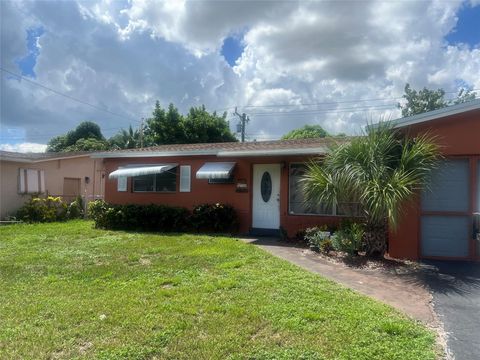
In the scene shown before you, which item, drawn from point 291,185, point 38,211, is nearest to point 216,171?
point 291,185

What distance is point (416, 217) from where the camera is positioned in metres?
9.11

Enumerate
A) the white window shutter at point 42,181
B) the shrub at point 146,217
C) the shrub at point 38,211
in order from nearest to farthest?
the shrub at point 146,217 → the shrub at point 38,211 → the white window shutter at point 42,181

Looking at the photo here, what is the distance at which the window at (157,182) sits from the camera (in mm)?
14719

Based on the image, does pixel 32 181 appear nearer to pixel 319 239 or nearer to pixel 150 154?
pixel 150 154

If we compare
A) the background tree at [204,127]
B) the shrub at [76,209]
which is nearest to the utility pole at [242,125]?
the background tree at [204,127]

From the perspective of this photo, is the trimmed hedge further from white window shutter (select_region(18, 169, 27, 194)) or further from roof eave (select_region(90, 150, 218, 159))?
white window shutter (select_region(18, 169, 27, 194))

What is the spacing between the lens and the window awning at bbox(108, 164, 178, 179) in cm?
1391

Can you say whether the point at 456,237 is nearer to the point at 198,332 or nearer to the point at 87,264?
the point at 198,332

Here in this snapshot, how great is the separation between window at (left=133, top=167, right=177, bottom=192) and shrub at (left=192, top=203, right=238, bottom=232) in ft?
6.45

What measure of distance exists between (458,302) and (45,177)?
65.6 feet

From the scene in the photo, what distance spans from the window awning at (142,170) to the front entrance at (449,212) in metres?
8.48

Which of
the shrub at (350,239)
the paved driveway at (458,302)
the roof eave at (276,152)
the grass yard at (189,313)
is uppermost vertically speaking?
the roof eave at (276,152)

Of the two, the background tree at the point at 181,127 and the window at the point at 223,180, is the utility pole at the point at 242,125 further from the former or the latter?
the window at the point at 223,180

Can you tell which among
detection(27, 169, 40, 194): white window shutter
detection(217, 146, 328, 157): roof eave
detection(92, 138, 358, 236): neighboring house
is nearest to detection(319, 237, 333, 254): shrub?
detection(92, 138, 358, 236): neighboring house
